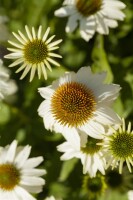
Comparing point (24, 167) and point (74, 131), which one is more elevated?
point (74, 131)

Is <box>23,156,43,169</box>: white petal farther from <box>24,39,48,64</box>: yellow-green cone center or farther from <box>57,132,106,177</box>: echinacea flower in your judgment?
<box>24,39,48,64</box>: yellow-green cone center

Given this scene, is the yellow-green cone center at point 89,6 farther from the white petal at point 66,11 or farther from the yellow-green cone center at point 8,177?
the yellow-green cone center at point 8,177

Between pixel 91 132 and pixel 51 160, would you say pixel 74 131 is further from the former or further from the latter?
pixel 51 160

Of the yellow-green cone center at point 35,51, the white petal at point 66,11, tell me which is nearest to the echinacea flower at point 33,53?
the yellow-green cone center at point 35,51

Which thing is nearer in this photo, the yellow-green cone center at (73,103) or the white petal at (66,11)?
the yellow-green cone center at (73,103)

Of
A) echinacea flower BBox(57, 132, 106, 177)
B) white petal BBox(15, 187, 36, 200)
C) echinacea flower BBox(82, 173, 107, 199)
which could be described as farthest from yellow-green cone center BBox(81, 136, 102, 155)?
white petal BBox(15, 187, 36, 200)

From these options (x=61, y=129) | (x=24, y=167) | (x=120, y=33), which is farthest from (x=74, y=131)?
(x=120, y=33)

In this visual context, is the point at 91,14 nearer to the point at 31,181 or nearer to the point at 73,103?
the point at 73,103
